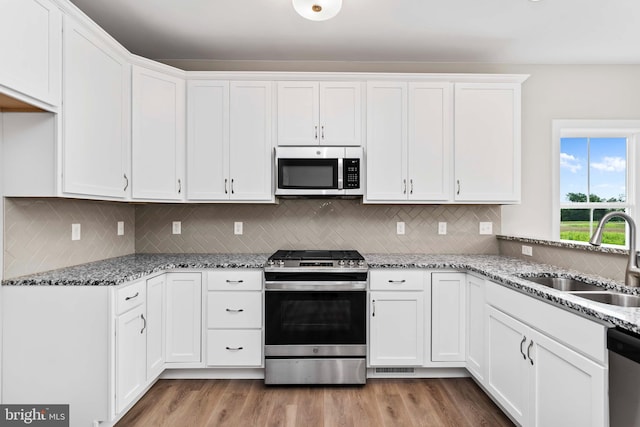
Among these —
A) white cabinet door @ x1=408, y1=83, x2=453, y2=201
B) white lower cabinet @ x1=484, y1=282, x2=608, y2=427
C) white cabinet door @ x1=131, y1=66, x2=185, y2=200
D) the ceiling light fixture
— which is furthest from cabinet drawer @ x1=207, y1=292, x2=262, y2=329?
the ceiling light fixture

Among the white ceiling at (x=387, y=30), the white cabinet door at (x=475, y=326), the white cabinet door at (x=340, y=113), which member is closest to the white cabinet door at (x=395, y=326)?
the white cabinet door at (x=475, y=326)

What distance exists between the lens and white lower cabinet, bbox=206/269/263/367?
8.75 feet

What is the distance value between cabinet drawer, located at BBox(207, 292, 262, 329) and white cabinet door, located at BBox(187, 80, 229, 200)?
0.88 metres

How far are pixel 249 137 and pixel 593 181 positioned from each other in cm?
329

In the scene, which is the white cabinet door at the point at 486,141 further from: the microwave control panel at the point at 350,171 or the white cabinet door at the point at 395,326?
the white cabinet door at the point at 395,326

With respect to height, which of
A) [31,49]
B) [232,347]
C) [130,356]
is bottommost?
[232,347]

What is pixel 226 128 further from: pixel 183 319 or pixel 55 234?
pixel 183 319

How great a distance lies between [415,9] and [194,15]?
1.55 meters

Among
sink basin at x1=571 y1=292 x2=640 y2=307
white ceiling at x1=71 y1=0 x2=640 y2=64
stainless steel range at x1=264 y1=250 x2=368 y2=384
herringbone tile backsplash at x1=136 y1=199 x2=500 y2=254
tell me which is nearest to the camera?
sink basin at x1=571 y1=292 x2=640 y2=307

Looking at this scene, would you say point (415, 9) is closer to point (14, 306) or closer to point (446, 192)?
point (446, 192)

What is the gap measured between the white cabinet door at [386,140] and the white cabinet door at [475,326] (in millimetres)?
882

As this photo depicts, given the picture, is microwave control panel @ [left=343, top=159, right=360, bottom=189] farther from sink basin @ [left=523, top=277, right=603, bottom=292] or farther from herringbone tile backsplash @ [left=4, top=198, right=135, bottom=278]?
herringbone tile backsplash @ [left=4, top=198, right=135, bottom=278]

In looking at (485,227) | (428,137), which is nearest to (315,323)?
(428,137)

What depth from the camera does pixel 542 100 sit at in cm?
334
